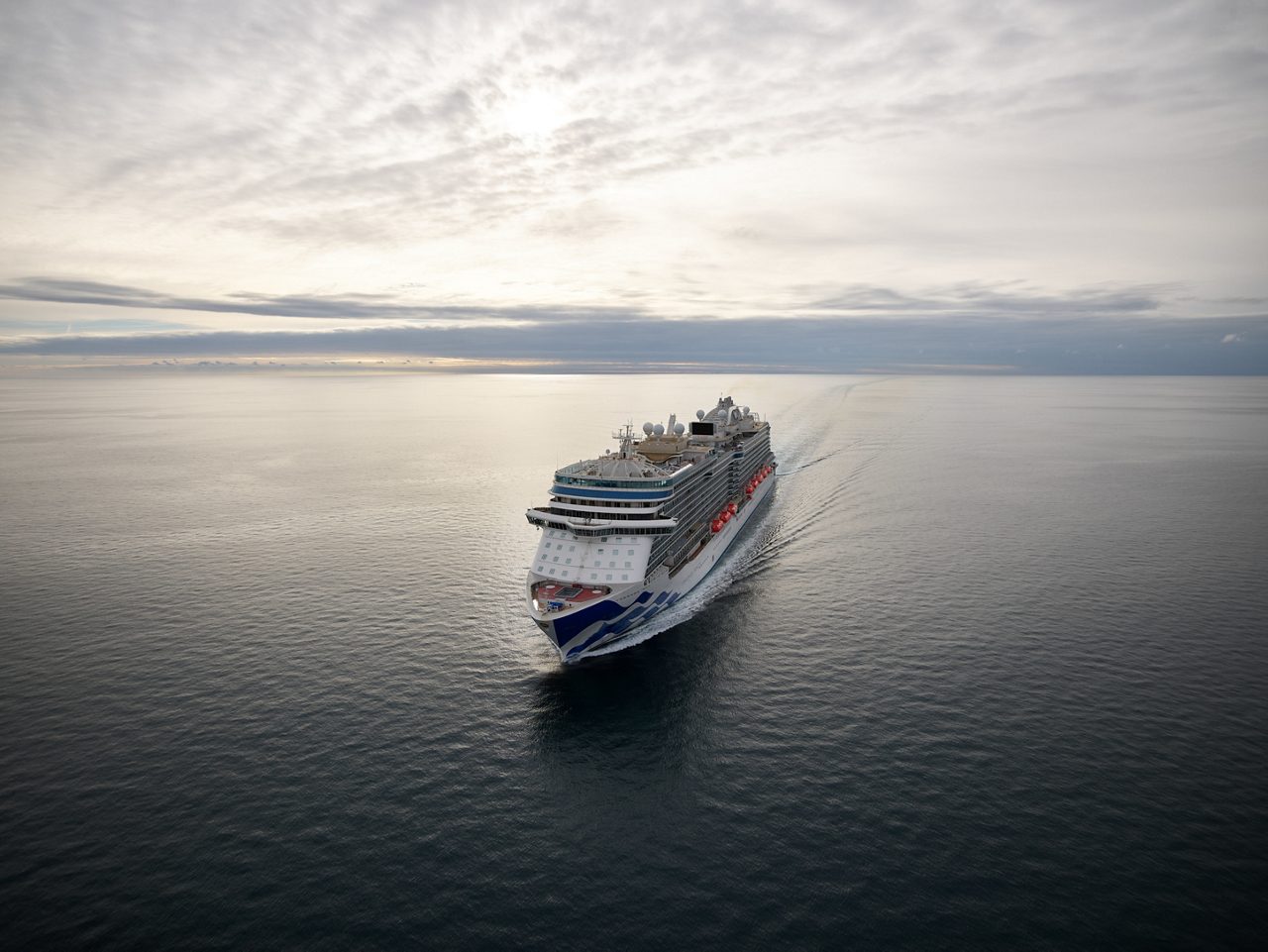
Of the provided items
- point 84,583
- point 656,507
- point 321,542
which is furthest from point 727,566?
point 84,583

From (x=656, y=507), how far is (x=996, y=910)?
47279mm

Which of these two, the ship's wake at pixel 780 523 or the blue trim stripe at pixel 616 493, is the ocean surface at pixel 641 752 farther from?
the blue trim stripe at pixel 616 493

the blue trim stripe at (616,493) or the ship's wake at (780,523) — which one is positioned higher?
the blue trim stripe at (616,493)

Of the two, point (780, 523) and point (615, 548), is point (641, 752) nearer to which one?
point (615, 548)

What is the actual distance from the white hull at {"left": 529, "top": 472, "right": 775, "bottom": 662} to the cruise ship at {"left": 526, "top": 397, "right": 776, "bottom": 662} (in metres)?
0.11

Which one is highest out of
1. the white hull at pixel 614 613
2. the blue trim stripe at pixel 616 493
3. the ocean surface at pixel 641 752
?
the blue trim stripe at pixel 616 493

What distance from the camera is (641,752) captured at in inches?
1950

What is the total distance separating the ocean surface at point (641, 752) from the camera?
3469 cm

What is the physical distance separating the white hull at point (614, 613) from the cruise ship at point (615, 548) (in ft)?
0.36

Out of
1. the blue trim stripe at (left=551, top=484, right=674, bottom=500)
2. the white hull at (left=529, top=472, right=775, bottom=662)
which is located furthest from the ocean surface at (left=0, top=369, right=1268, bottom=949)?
the blue trim stripe at (left=551, top=484, right=674, bottom=500)

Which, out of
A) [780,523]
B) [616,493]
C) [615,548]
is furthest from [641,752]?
[780,523]

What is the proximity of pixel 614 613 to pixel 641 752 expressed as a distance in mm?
16716

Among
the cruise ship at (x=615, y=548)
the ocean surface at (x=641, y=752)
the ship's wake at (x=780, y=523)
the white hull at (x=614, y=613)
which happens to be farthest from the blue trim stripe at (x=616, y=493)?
the ocean surface at (x=641, y=752)

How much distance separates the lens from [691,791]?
4444cm
